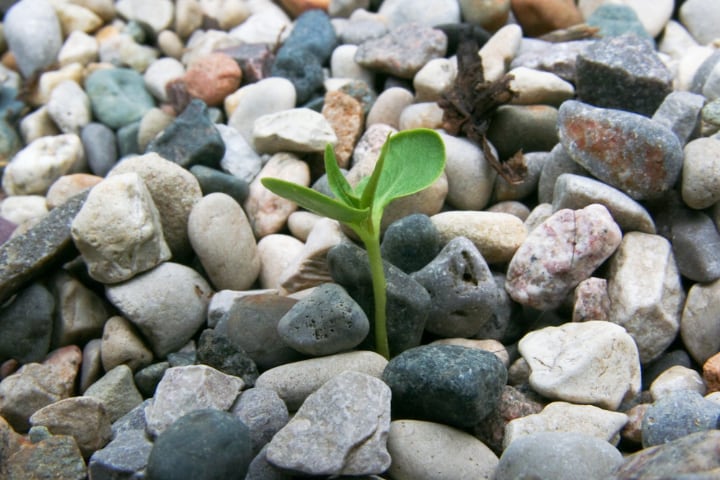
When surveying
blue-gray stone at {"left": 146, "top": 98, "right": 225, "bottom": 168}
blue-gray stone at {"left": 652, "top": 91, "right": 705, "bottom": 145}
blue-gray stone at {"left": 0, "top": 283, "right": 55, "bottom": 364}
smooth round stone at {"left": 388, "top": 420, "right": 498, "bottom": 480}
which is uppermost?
blue-gray stone at {"left": 652, "top": 91, "right": 705, "bottom": 145}

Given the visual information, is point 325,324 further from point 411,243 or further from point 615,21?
point 615,21

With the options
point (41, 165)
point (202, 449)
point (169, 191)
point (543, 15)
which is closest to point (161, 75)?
point (41, 165)

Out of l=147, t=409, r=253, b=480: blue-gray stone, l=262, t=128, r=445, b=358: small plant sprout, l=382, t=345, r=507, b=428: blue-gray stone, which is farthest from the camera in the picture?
l=262, t=128, r=445, b=358: small plant sprout

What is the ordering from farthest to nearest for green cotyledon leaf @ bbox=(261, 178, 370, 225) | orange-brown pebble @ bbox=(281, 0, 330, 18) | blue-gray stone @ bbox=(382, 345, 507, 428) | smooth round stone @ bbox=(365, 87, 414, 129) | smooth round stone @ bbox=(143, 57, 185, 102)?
orange-brown pebble @ bbox=(281, 0, 330, 18) < smooth round stone @ bbox=(143, 57, 185, 102) < smooth round stone @ bbox=(365, 87, 414, 129) < blue-gray stone @ bbox=(382, 345, 507, 428) < green cotyledon leaf @ bbox=(261, 178, 370, 225)

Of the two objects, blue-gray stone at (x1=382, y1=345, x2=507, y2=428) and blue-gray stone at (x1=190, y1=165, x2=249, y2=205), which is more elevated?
blue-gray stone at (x1=190, y1=165, x2=249, y2=205)

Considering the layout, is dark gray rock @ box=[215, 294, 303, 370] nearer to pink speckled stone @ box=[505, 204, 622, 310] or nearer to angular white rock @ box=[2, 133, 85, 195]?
pink speckled stone @ box=[505, 204, 622, 310]

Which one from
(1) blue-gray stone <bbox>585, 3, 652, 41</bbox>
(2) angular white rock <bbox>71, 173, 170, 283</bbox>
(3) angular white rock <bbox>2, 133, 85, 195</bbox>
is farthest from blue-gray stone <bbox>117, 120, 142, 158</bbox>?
(1) blue-gray stone <bbox>585, 3, 652, 41</bbox>

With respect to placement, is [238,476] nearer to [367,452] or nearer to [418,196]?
[367,452]

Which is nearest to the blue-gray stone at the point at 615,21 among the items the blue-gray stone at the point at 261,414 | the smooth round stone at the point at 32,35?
the blue-gray stone at the point at 261,414
